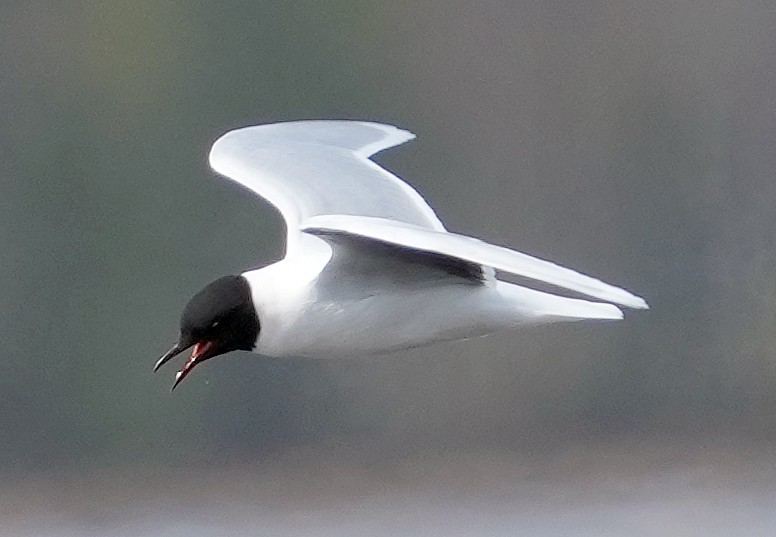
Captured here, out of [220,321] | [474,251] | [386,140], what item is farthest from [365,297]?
[386,140]

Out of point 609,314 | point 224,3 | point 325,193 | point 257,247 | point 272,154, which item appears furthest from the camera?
point 224,3

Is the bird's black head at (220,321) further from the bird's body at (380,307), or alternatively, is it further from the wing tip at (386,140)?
the wing tip at (386,140)

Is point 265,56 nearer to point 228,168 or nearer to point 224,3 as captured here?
point 224,3

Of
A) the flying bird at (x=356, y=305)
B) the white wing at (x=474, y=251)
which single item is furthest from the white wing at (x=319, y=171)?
the white wing at (x=474, y=251)

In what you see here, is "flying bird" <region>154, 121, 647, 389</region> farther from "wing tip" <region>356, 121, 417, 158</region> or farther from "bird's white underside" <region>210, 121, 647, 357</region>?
"wing tip" <region>356, 121, 417, 158</region>

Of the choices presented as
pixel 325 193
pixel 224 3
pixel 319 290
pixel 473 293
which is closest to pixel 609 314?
pixel 473 293

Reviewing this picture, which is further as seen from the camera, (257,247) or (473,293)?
(257,247)
